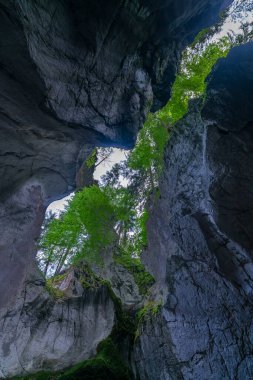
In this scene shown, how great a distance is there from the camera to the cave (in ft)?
22.8

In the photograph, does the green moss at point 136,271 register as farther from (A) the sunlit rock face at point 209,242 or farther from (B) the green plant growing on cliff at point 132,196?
(A) the sunlit rock face at point 209,242

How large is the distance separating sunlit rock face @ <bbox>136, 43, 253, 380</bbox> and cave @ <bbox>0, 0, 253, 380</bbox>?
0.12 feet

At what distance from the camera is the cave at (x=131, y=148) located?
695 centimetres

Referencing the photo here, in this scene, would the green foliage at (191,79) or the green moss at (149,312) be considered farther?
the green foliage at (191,79)

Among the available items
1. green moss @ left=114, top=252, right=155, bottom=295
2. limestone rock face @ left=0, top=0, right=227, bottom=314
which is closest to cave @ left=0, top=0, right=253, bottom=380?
limestone rock face @ left=0, top=0, right=227, bottom=314

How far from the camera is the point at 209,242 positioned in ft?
30.1

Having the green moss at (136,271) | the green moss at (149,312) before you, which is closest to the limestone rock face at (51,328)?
the green moss at (149,312)

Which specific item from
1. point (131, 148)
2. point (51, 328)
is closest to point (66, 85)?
point (131, 148)

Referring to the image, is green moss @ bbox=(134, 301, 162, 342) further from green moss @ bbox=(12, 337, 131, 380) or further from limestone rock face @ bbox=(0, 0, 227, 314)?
limestone rock face @ bbox=(0, 0, 227, 314)

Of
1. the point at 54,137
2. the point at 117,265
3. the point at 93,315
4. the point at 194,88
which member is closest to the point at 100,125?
the point at 54,137

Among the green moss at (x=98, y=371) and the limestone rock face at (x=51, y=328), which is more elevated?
the limestone rock face at (x=51, y=328)

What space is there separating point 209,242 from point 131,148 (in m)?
3.95

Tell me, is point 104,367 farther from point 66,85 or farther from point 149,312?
point 66,85

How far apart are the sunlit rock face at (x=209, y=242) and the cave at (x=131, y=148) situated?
0.12ft
